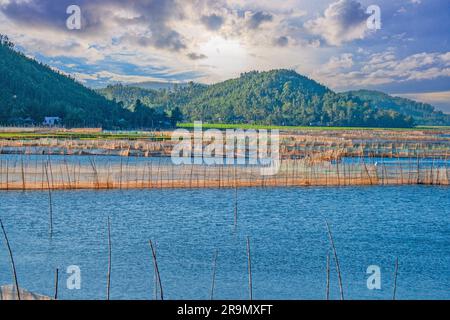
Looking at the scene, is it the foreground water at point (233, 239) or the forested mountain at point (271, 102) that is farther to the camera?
the forested mountain at point (271, 102)

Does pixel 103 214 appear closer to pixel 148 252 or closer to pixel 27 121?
pixel 148 252

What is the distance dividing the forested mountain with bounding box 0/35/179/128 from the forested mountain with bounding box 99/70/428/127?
Result: 117ft

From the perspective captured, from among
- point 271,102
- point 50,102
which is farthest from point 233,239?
point 271,102

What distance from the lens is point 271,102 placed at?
463 ft

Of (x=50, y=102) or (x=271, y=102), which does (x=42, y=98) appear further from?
(x=271, y=102)

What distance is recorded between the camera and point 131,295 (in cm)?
1318

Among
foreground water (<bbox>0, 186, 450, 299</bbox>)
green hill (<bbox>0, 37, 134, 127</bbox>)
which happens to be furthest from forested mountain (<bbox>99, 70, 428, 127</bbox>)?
foreground water (<bbox>0, 186, 450, 299</bbox>)

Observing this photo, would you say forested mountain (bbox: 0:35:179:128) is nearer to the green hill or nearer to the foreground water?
the green hill

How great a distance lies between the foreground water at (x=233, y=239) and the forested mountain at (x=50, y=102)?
4870 centimetres

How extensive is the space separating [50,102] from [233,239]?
6846 cm

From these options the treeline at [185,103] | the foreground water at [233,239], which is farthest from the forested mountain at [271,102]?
the foreground water at [233,239]

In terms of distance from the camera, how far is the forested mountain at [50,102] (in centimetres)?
7381

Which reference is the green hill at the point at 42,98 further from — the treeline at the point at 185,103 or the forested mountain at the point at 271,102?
the forested mountain at the point at 271,102
